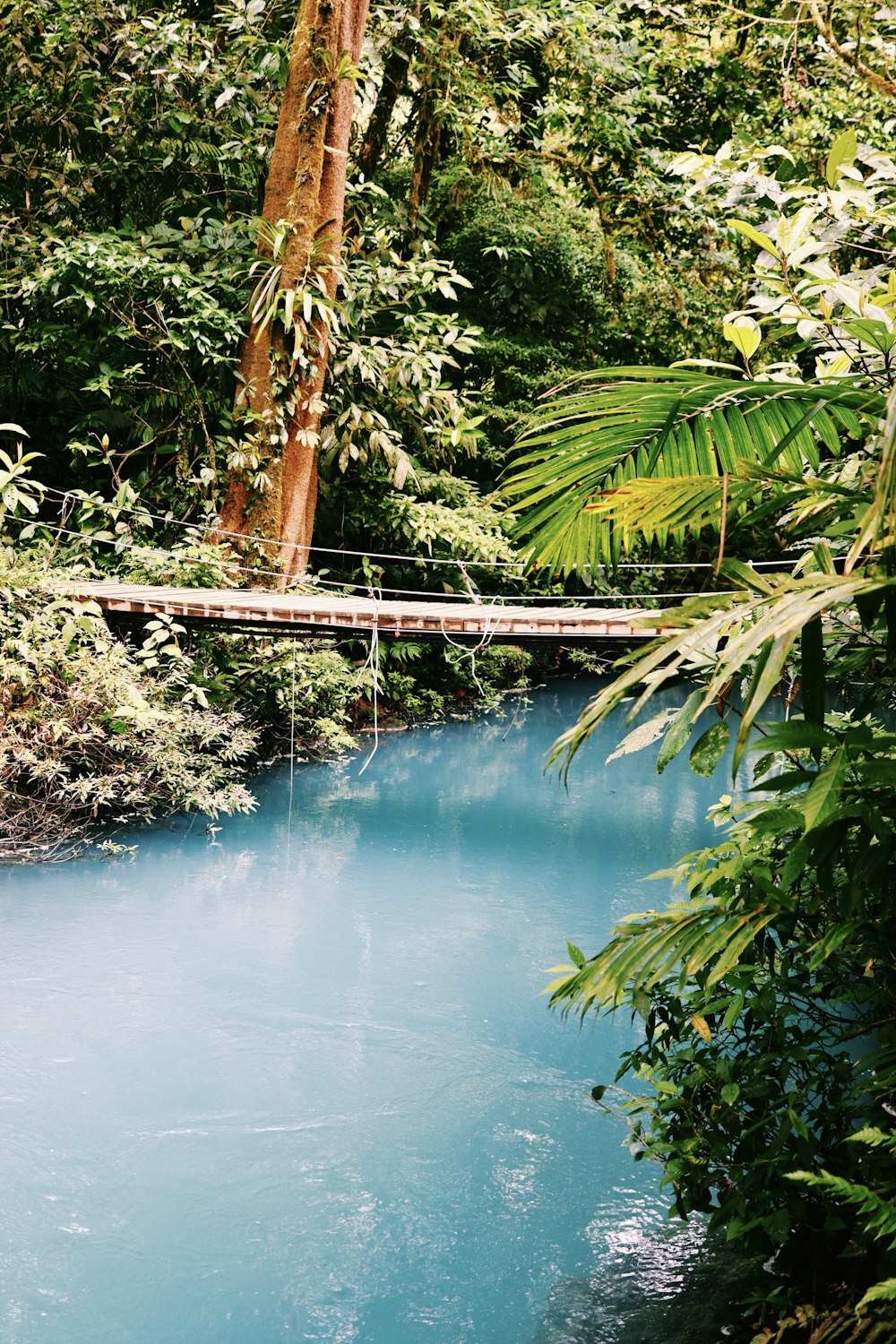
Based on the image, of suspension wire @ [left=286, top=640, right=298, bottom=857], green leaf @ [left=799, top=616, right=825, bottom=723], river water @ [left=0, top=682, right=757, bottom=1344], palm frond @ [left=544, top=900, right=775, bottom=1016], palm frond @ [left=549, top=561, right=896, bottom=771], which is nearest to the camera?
palm frond @ [left=549, top=561, right=896, bottom=771]

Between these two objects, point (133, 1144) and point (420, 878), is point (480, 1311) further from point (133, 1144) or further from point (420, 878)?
point (420, 878)

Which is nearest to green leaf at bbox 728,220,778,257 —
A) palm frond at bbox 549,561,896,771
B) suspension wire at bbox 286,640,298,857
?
palm frond at bbox 549,561,896,771

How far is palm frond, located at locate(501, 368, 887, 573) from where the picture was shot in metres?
1.35

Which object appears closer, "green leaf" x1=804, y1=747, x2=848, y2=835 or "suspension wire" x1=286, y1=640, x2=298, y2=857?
"green leaf" x1=804, y1=747, x2=848, y2=835

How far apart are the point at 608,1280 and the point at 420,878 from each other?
2650 millimetres

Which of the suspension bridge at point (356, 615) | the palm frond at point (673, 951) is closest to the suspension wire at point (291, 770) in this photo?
the suspension bridge at point (356, 615)

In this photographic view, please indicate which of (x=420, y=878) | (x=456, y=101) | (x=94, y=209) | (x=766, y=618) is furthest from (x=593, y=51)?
(x=766, y=618)

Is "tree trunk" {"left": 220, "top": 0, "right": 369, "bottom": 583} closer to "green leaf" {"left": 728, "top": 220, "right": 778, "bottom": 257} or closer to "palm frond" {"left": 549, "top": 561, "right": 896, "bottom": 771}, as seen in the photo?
"green leaf" {"left": 728, "top": 220, "right": 778, "bottom": 257}

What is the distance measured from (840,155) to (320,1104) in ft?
8.01

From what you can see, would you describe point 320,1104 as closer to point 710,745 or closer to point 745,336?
point 710,745

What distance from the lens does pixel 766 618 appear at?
3.34 ft

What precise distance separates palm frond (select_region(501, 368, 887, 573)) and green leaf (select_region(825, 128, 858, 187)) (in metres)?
0.34

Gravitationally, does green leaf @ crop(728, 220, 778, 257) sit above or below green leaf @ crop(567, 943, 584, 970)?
above

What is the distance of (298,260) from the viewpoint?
6309 mm
